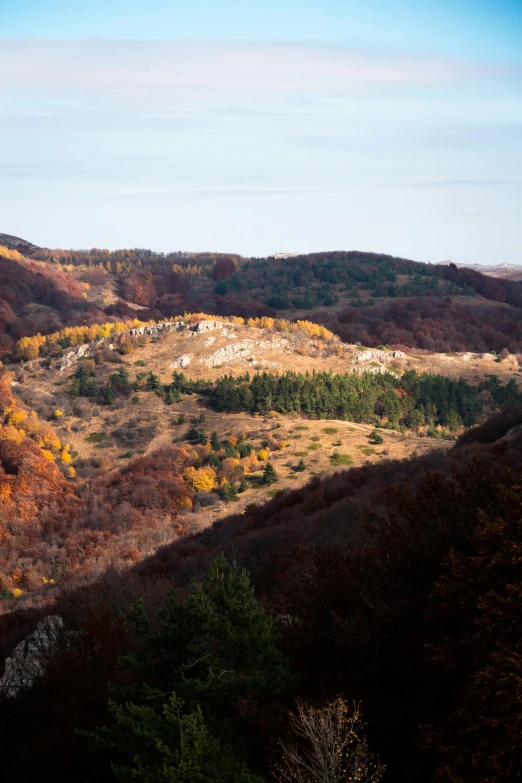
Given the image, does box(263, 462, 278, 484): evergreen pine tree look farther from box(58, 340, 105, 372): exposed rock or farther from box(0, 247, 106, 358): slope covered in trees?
box(0, 247, 106, 358): slope covered in trees

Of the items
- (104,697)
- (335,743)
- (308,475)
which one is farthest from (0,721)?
(308,475)

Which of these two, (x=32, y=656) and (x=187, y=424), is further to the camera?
(x=187, y=424)

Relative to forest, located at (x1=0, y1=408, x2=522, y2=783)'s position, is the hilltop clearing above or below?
below

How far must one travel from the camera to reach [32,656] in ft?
88.2

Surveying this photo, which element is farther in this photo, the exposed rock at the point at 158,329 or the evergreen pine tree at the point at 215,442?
the exposed rock at the point at 158,329

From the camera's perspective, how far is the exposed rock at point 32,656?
23.7m

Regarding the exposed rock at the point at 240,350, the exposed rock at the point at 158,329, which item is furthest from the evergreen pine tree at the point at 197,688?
the exposed rock at the point at 158,329

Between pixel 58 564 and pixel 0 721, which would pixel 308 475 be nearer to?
pixel 58 564

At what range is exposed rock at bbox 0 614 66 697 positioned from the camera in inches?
934

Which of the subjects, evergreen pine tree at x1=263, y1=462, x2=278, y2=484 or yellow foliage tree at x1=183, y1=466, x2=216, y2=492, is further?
yellow foliage tree at x1=183, y1=466, x2=216, y2=492

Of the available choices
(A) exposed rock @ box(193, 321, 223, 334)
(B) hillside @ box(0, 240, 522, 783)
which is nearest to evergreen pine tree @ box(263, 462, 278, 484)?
(B) hillside @ box(0, 240, 522, 783)

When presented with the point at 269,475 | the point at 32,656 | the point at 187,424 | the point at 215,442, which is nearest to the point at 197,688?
the point at 32,656

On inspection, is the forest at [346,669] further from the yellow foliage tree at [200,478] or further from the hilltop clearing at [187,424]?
the yellow foliage tree at [200,478]

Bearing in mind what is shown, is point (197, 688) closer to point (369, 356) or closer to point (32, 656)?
point (32, 656)
